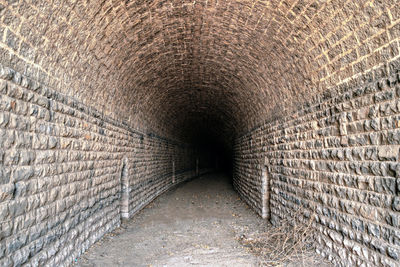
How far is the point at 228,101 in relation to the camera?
504 inches

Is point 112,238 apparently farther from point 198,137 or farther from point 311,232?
point 198,137

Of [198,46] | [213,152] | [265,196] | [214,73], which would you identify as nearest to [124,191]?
[265,196]

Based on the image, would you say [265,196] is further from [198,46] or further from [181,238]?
[198,46]

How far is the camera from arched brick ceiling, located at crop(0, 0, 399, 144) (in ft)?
13.9

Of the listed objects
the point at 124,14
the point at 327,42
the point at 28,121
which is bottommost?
the point at 28,121

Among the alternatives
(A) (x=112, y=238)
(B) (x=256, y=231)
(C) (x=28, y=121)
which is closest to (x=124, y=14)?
(C) (x=28, y=121)

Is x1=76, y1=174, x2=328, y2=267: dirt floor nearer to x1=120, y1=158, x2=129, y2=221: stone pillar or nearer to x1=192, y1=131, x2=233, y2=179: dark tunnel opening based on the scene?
x1=120, y1=158, x2=129, y2=221: stone pillar

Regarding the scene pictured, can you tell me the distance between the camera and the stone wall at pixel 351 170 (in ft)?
12.9

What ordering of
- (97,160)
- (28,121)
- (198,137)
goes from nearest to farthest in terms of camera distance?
(28,121) < (97,160) < (198,137)

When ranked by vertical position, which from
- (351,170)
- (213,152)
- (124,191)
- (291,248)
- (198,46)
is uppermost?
(198,46)

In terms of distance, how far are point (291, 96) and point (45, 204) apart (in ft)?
19.0

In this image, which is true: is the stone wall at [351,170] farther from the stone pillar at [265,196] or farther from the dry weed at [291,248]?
the stone pillar at [265,196]

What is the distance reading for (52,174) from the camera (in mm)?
4883

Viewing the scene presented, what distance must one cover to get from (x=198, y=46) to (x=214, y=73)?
2.01m
